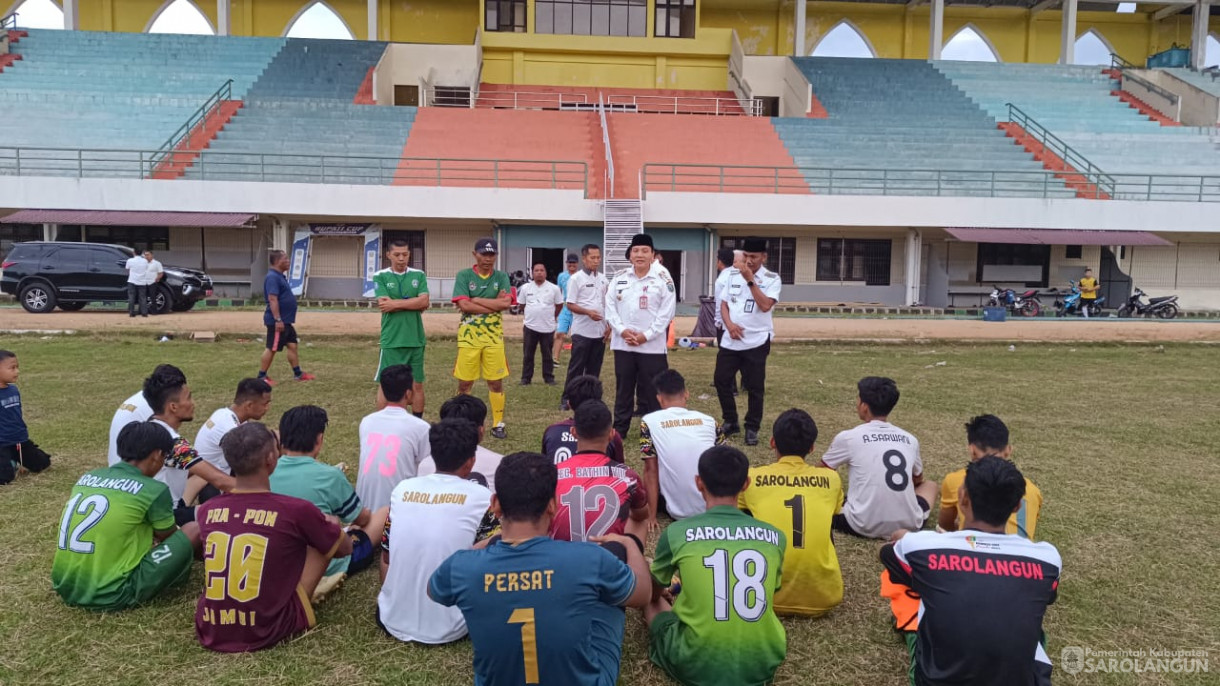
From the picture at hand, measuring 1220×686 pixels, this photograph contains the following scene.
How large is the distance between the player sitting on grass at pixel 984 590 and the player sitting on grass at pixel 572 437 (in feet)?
6.24

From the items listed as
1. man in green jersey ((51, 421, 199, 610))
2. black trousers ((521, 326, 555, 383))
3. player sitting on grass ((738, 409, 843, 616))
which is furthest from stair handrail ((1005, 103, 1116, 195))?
man in green jersey ((51, 421, 199, 610))

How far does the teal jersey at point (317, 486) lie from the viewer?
12.2ft

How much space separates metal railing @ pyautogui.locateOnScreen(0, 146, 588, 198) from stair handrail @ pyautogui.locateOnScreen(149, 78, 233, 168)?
14.0 inches

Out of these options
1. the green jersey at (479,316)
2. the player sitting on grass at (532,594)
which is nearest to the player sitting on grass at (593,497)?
the player sitting on grass at (532,594)

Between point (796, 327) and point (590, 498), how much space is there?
44.7 ft

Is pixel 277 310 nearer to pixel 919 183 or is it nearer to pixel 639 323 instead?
pixel 639 323

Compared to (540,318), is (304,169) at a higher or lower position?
higher

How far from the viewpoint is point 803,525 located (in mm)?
3635

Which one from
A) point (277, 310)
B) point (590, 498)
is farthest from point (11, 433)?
point (590, 498)

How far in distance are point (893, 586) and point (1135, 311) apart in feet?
79.2

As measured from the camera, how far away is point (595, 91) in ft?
107

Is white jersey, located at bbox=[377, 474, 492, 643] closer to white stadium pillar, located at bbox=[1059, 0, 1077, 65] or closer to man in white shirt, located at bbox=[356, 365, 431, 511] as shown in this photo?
man in white shirt, located at bbox=[356, 365, 431, 511]

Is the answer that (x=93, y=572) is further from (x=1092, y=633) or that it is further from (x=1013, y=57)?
(x=1013, y=57)

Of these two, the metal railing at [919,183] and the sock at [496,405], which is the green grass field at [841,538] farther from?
the metal railing at [919,183]
